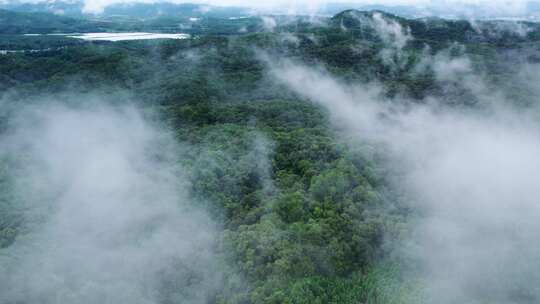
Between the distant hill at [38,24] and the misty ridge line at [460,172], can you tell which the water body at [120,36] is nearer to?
the distant hill at [38,24]

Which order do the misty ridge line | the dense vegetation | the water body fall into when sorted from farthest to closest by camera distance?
the water body → the dense vegetation → the misty ridge line

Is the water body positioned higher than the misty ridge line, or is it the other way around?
Answer: the water body

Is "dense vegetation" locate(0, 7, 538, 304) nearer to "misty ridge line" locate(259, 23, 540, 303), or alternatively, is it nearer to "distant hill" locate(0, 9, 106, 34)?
"misty ridge line" locate(259, 23, 540, 303)

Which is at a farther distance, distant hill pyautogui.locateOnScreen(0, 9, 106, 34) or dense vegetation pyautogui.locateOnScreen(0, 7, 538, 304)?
distant hill pyautogui.locateOnScreen(0, 9, 106, 34)

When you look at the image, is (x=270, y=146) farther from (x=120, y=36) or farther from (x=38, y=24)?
(x=38, y=24)

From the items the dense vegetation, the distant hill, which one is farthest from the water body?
the distant hill

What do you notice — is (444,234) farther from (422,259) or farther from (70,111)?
(70,111)

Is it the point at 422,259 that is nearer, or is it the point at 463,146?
the point at 422,259

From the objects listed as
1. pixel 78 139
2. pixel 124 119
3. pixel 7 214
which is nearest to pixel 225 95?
pixel 124 119
